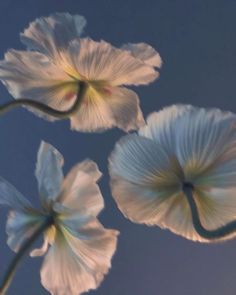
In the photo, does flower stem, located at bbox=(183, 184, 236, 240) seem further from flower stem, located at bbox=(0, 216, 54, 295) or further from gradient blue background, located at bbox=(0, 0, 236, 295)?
gradient blue background, located at bbox=(0, 0, 236, 295)

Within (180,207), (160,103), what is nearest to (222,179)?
(180,207)

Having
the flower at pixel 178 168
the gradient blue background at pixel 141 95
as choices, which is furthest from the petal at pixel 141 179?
the gradient blue background at pixel 141 95

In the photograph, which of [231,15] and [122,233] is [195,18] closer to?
[231,15]

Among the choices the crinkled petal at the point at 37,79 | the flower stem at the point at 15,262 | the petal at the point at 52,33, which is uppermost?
the petal at the point at 52,33

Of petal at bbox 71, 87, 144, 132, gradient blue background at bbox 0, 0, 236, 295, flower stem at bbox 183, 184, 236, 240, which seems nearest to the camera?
flower stem at bbox 183, 184, 236, 240

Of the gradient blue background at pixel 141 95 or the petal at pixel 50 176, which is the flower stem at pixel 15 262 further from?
the gradient blue background at pixel 141 95

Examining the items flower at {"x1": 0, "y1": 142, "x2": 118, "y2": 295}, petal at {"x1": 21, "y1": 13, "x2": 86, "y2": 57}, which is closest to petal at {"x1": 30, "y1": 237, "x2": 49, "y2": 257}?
flower at {"x1": 0, "y1": 142, "x2": 118, "y2": 295}
